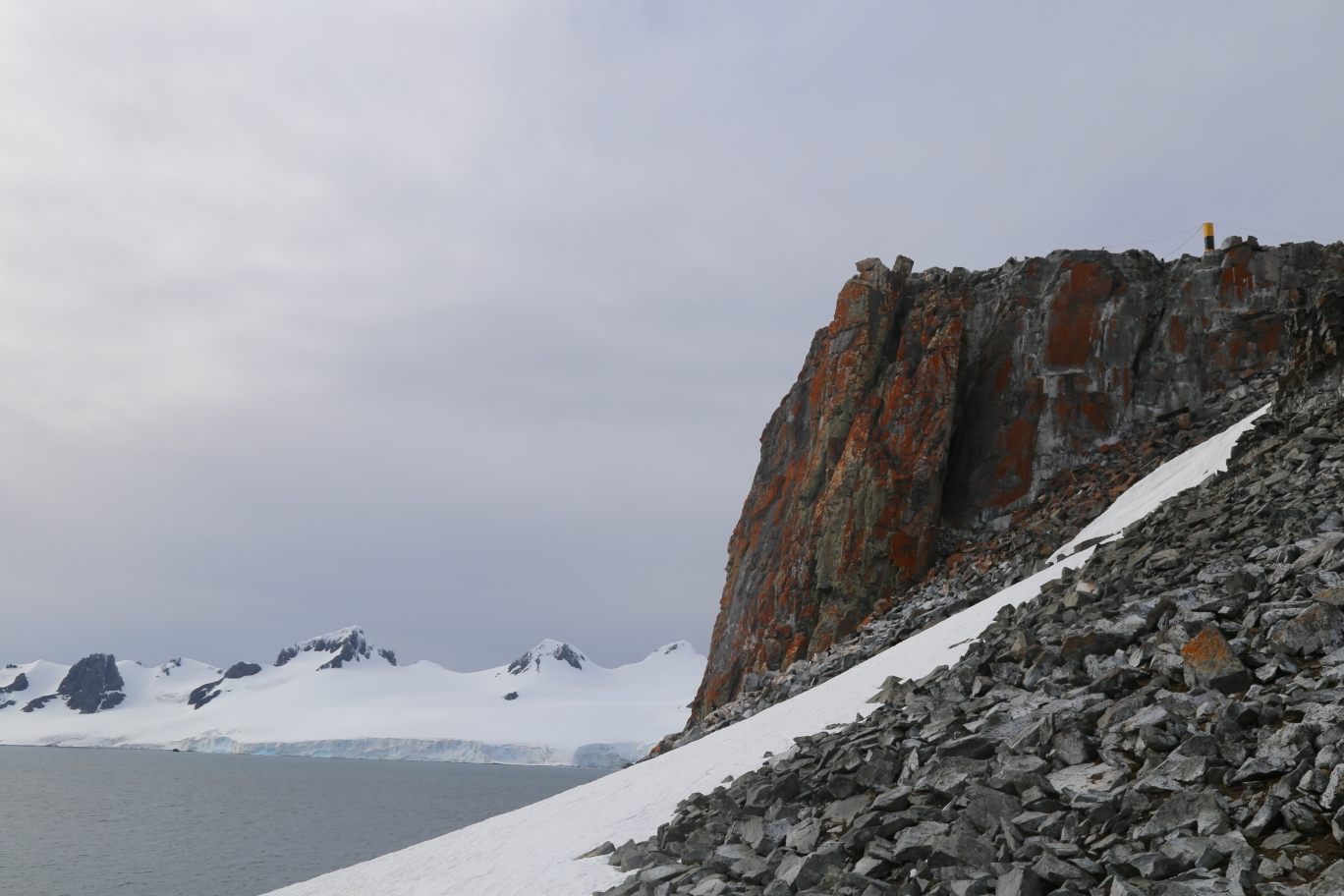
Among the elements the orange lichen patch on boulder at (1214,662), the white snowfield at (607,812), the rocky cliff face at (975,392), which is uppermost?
the rocky cliff face at (975,392)

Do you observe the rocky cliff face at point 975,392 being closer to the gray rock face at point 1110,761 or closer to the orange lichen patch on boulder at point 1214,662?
the gray rock face at point 1110,761

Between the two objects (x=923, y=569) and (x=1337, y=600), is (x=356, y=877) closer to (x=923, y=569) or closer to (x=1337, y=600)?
(x=1337, y=600)

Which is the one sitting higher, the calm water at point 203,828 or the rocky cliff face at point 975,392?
the rocky cliff face at point 975,392

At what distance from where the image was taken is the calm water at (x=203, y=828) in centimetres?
4431

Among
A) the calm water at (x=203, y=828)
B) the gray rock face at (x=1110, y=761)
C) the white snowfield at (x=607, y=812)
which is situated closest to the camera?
the gray rock face at (x=1110, y=761)

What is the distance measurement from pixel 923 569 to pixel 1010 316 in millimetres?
14622

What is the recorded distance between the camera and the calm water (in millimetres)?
44312

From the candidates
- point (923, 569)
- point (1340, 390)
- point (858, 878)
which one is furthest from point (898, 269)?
point (858, 878)

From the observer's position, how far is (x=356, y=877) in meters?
19.5

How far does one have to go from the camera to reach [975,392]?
44.2m

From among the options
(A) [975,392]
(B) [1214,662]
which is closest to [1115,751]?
(B) [1214,662]

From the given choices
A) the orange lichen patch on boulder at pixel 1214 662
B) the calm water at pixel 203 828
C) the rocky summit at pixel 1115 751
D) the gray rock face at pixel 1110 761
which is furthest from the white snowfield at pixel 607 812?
the calm water at pixel 203 828

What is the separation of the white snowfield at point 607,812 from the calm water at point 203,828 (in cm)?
2742

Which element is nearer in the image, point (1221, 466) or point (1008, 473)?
point (1221, 466)
